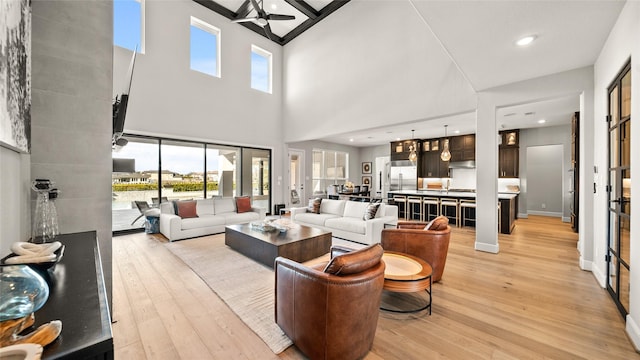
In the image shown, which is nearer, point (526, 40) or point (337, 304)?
point (337, 304)

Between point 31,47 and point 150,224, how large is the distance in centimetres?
448

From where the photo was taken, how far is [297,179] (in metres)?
9.32

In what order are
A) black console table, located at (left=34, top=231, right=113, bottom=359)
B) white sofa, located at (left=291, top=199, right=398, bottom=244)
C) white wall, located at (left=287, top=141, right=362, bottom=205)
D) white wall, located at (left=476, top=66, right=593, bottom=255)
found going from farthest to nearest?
white wall, located at (left=287, top=141, right=362, bottom=205), white sofa, located at (left=291, top=199, right=398, bottom=244), white wall, located at (left=476, top=66, right=593, bottom=255), black console table, located at (left=34, top=231, right=113, bottom=359)

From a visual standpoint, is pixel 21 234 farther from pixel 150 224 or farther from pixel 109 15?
pixel 150 224

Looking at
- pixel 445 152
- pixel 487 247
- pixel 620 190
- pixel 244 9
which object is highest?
pixel 244 9

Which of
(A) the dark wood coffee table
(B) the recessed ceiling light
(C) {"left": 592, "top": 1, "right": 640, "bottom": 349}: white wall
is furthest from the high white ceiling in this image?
(A) the dark wood coffee table

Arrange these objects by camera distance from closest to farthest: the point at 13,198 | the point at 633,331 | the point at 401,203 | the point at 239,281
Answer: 1. the point at 13,198
2. the point at 633,331
3. the point at 239,281
4. the point at 401,203

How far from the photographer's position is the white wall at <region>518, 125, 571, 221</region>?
24.1 ft

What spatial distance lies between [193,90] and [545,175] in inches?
436

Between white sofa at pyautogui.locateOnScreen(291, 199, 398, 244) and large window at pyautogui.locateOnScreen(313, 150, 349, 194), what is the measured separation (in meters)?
4.09

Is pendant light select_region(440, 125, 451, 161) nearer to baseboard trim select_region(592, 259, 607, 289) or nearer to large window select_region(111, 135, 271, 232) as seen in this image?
baseboard trim select_region(592, 259, 607, 289)

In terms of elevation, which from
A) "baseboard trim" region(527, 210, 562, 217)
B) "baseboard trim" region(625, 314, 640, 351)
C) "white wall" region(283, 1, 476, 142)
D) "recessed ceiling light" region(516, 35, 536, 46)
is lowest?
"baseboard trim" region(625, 314, 640, 351)

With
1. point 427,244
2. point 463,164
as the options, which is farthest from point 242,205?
point 463,164

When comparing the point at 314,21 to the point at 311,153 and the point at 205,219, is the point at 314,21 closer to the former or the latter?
the point at 311,153
